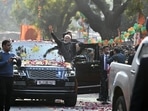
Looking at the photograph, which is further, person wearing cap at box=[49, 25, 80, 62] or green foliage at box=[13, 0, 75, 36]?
green foliage at box=[13, 0, 75, 36]

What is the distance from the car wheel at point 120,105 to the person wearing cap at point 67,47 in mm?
6304

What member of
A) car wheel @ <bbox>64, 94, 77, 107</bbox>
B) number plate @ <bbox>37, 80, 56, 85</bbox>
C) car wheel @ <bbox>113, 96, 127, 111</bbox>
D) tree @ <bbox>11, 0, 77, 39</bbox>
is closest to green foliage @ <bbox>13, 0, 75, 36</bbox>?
tree @ <bbox>11, 0, 77, 39</bbox>

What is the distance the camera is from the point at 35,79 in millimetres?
13633

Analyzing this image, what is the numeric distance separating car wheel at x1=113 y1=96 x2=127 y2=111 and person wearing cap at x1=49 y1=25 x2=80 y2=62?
20.7 feet

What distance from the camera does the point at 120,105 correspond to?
8047 mm

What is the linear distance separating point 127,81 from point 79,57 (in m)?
7.09

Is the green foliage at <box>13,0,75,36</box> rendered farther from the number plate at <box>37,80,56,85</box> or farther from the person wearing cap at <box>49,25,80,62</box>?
the number plate at <box>37,80,56,85</box>

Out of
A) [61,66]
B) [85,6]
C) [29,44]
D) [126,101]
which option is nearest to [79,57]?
[61,66]

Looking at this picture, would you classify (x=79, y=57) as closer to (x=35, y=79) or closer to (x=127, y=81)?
(x=35, y=79)

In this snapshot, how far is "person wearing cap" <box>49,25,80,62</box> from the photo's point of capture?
1457cm

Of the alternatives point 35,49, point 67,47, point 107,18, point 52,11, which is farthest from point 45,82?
point 52,11

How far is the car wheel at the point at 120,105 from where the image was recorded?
25.8ft

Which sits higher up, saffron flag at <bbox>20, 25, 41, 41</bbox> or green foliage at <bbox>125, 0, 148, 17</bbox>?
green foliage at <bbox>125, 0, 148, 17</bbox>

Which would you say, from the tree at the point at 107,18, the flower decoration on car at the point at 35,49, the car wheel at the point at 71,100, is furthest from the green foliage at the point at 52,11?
the car wheel at the point at 71,100
